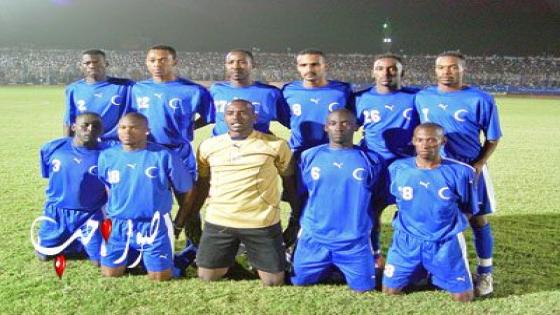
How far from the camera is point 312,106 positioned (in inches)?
187

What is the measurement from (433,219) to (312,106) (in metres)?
1.39

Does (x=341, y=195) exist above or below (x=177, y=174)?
below

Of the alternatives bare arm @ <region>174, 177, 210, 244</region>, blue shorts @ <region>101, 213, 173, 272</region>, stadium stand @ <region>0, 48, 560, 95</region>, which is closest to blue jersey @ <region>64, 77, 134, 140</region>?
bare arm @ <region>174, 177, 210, 244</region>

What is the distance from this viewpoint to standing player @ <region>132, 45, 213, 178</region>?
16.1 ft

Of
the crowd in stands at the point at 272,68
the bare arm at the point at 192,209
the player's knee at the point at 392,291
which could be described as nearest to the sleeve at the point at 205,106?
the bare arm at the point at 192,209

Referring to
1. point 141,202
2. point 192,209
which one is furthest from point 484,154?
point 141,202

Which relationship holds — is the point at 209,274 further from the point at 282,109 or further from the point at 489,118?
the point at 489,118

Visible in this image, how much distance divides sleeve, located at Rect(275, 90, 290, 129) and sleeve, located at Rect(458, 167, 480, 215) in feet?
5.23

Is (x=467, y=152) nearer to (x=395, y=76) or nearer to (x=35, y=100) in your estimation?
(x=395, y=76)

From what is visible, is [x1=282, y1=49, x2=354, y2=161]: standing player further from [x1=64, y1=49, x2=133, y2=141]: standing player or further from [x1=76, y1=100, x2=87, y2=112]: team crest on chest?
[x1=76, y1=100, x2=87, y2=112]: team crest on chest

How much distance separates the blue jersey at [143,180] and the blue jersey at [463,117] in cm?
205

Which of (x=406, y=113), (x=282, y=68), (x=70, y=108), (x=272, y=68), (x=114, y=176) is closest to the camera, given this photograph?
(x=114, y=176)

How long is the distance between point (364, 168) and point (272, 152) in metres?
0.71

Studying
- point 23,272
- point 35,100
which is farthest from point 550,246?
point 35,100
